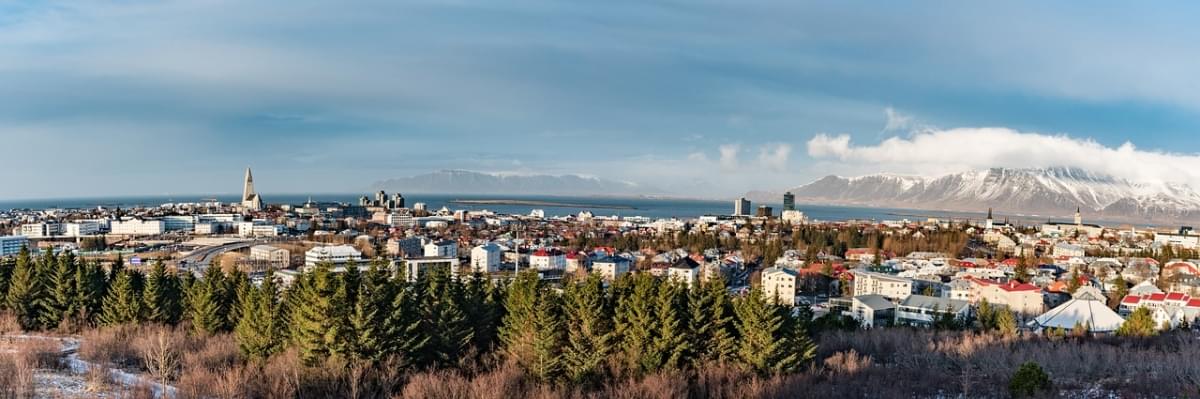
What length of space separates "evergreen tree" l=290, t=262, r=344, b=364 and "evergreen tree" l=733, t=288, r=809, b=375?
606 centimetres

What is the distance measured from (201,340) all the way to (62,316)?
17.5ft

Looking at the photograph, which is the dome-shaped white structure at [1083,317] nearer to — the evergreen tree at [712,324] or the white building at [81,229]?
the evergreen tree at [712,324]

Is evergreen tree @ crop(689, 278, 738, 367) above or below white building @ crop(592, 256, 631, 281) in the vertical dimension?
above

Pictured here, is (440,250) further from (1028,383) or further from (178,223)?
(178,223)

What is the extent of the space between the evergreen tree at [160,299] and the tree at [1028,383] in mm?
15941

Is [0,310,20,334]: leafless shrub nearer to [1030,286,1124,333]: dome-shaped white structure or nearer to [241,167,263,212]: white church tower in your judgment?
[1030,286,1124,333]: dome-shaped white structure

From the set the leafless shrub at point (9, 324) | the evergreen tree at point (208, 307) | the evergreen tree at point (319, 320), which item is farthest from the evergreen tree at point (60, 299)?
the evergreen tree at point (319, 320)

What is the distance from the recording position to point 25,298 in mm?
15094

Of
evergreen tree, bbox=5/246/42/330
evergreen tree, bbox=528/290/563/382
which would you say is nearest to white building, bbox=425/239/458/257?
evergreen tree, bbox=5/246/42/330

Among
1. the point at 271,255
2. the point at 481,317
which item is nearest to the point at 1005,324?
the point at 481,317

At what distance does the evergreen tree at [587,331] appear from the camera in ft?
34.0

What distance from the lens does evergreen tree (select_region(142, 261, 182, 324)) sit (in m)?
14.6

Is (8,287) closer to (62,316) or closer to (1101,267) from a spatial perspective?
(62,316)

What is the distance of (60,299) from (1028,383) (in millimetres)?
18433
